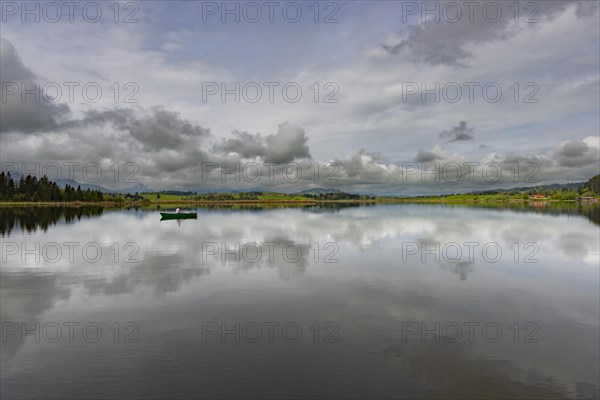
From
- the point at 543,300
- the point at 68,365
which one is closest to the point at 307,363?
the point at 68,365

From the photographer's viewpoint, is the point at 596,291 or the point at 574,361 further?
the point at 596,291

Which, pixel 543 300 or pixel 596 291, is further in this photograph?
pixel 596 291

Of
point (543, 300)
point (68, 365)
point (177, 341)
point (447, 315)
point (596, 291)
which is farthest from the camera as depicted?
point (596, 291)

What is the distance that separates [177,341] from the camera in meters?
21.8

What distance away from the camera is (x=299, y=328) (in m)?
24.0

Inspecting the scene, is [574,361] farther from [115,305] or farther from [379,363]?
[115,305]

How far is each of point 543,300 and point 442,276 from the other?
10.0m

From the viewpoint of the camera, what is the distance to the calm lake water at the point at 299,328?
17.0 m

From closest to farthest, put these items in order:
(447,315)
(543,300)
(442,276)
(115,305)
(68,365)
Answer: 1. (68,365)
2. (447,315)
3. (115,305)
4. (543,300)
5. (442,276)

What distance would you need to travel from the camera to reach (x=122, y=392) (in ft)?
52.9

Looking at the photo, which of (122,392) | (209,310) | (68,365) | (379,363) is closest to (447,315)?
(379,363)

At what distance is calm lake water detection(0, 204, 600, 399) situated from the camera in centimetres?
1702

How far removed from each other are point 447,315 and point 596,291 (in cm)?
1744

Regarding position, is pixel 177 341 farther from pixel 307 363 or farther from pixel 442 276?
pixel 442 276
